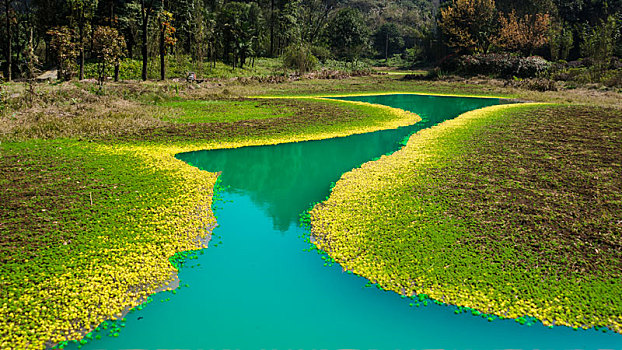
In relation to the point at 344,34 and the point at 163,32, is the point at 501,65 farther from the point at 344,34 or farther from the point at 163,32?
the point at 344,34

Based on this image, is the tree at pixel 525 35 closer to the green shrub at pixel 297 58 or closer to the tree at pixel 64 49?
the green shrub at pixel 297 58

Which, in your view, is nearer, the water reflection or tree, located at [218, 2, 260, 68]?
the water reflection

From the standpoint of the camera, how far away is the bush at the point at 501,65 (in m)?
40.5

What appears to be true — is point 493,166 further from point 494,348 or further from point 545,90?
point 545,90

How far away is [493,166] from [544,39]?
155 ft

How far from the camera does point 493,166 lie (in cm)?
1189

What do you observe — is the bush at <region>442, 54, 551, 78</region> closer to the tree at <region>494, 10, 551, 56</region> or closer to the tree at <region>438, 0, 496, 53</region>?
the tree at <region>438, 0, 496, 53</region>

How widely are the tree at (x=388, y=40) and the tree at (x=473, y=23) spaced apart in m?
31.7

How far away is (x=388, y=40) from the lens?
8538cm

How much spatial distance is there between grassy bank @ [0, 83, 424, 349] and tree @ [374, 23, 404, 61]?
7129 centimetres

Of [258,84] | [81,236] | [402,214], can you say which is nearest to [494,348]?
[402,214]

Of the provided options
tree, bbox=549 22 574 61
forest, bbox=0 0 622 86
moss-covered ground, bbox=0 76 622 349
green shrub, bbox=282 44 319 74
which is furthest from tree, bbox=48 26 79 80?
tree, bbox=549 22 574 61

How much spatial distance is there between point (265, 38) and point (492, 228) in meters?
58.5

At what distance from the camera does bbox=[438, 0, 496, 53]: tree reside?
168 feet
